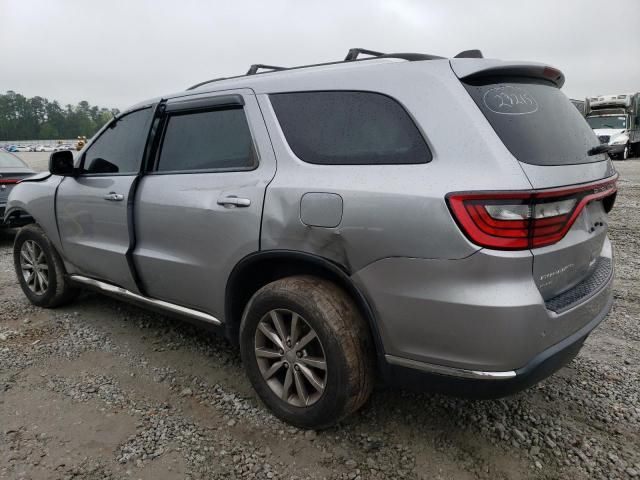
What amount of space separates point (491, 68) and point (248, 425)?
6.98 feet

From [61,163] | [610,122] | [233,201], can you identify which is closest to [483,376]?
[233,201]

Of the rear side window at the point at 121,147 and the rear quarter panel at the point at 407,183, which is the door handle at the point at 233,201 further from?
the rear side window at the point at 121,147

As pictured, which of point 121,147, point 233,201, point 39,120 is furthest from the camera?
point 39,120

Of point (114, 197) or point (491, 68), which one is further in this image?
point (114, 197)

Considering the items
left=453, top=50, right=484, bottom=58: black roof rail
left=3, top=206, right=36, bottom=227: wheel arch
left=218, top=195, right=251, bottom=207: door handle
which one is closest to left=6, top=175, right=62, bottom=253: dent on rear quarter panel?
left=3, top=206, right=36, bottom=227: wheel arch

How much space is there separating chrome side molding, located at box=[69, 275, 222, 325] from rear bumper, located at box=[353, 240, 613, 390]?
1201 millimetres

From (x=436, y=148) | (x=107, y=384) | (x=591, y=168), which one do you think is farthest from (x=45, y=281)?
(x=591, y=168)

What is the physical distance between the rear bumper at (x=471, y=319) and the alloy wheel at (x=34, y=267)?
10.8ft

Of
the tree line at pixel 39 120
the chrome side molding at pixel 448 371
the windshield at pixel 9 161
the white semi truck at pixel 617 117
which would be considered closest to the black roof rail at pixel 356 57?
the chrome side molding at pixel 448 371

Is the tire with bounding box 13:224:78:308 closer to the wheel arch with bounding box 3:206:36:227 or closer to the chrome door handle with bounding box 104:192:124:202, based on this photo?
the wheel arch with bounding box 3:206:36:227

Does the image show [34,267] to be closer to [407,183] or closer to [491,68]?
[407,183]

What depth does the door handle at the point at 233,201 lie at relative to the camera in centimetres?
254

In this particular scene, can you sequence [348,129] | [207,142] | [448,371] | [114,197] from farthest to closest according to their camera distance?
[114,197], [207,142], [348,129], [448,371]

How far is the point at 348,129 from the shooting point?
7.63ft
